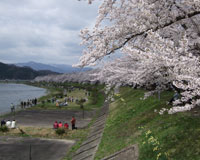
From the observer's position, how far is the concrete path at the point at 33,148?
13969mm

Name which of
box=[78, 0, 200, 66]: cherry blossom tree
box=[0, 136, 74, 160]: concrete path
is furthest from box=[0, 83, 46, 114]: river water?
box=[78, 0, 200, 66]: cherry blossom tree

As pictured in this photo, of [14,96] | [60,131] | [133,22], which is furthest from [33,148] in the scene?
[14,96]

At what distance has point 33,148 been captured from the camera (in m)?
15.6

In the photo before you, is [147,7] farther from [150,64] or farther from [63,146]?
[63,146]

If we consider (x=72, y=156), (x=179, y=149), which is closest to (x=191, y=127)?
(x=179, y=149)

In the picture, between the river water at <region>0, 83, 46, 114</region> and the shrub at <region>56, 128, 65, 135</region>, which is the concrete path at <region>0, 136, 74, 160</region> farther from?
the river water at <region>0, 83, 46, 114</region>

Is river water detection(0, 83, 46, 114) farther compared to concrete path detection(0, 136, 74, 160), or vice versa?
river water detection(0, 83, 46, 114)

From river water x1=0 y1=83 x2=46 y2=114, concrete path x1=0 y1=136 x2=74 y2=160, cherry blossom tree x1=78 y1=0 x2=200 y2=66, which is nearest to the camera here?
cherry blossom tree x1=78 y1=0 x2=200 y2=66

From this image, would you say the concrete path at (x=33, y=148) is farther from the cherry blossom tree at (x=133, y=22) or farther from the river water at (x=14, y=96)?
the river water at (x=14, y=96)

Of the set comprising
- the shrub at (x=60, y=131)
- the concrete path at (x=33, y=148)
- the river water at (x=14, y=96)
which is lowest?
the river water at (x=14, y=96)

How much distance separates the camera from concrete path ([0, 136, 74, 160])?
14.0 metres

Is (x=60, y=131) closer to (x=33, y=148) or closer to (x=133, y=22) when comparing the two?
(x=33, y=148)

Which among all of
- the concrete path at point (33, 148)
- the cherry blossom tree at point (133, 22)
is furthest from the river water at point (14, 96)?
the cherry blossom tree at point (133, 22)

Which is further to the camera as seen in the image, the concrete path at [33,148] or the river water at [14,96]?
the river water at [14,96]
